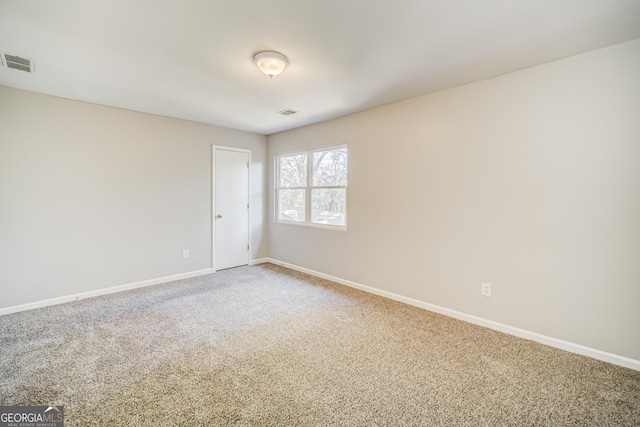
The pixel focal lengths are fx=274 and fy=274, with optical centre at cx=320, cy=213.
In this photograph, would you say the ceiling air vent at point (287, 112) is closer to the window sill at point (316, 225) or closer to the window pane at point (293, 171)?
the window pane at point (293, 171)

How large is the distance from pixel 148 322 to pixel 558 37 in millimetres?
4392

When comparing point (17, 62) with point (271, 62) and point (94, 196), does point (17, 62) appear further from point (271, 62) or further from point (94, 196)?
point (271, 62)

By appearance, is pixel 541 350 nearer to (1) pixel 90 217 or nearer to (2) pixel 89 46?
(2) pixel 89 46

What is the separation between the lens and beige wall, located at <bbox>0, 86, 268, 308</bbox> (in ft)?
10.1

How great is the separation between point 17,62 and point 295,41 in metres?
2.56

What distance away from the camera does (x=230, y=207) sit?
16.1ft

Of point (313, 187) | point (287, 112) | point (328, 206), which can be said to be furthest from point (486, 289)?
point (287, 112)

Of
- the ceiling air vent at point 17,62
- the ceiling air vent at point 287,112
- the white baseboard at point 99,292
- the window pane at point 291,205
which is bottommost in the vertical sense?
the white baseboard at point 99,292

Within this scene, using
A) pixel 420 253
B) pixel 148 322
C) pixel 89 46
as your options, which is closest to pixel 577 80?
pixel 420 253

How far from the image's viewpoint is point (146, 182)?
3.96 meters

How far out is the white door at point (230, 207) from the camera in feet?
15.5

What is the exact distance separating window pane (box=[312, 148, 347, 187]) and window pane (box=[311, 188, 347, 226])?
0.40 feet

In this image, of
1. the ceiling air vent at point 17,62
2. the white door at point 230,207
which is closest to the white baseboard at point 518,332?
the white door at point 230,207

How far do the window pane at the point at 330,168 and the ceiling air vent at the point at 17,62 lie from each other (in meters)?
3.34
